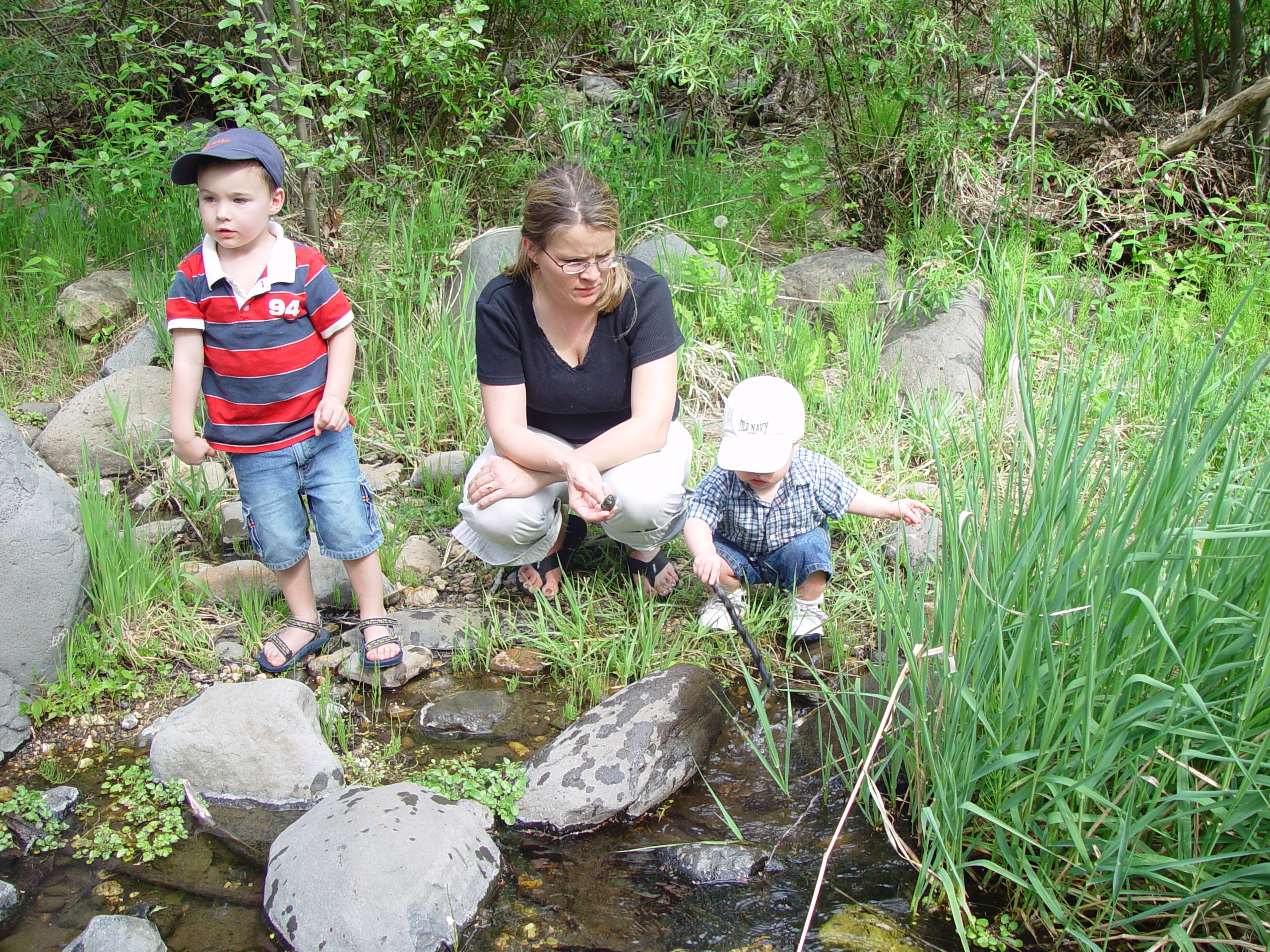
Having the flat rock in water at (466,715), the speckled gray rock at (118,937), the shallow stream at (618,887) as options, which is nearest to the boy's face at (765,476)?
the shallow stream at (618,887)

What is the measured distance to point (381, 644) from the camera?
2.88 m

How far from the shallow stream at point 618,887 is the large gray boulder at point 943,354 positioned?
225cm

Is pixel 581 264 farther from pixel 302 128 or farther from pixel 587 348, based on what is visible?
pixel 302 128

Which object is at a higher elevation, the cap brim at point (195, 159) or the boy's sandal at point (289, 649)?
the cap brim at point (195, 159)

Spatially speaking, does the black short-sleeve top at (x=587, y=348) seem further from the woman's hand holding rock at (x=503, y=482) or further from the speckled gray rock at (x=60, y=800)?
the speckled gray rock at (x=60, y=800)

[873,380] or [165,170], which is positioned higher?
[165,170]

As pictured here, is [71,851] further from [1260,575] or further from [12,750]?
[1260,575]

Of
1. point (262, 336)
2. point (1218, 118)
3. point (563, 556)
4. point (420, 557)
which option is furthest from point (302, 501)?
point (1218, 118)

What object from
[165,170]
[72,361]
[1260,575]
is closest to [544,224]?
[1260,575]

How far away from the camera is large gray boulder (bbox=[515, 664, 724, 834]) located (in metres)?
2.29

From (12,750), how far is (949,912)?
2.37 metres

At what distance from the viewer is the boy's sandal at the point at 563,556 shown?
10.6ft

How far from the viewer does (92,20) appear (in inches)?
230

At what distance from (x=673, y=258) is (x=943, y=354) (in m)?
1.36
